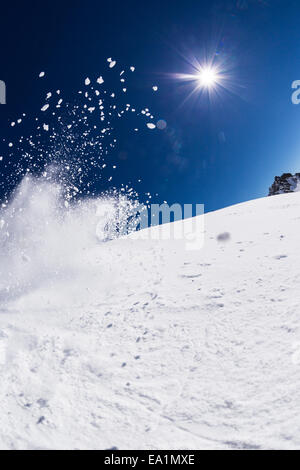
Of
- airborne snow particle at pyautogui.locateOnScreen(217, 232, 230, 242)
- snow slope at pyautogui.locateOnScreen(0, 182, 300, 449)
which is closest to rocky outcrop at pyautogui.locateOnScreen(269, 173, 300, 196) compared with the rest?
airborne snow particle at pyautogui.locateOnScreen(217, 232, 230, 242)

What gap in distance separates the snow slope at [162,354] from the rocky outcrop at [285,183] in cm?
7388

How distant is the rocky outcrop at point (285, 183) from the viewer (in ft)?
236

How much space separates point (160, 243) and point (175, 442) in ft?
23.0

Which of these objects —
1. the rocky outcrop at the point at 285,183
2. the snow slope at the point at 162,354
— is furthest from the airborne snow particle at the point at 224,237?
the rocky outcrop at the point at 285,183

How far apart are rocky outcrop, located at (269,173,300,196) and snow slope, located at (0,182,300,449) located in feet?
242

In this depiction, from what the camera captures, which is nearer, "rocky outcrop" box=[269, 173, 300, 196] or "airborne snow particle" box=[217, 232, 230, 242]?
"airborne snow particle" box=[217, 232, 230, 242]

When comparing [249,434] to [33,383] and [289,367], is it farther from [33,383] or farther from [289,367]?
[33,383]

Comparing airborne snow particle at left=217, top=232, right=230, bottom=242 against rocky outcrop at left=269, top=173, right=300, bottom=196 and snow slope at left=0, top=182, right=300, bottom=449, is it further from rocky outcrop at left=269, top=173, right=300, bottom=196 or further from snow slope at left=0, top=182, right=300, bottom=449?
rocky outcrop at left=269, top=173, right=300, bottom=196

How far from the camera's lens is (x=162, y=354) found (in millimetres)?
3553

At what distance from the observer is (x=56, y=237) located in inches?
462

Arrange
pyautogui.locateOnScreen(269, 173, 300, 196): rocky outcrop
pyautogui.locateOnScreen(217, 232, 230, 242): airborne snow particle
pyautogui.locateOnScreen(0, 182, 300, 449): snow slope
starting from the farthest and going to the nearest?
1. pyautogui.locateOnScreen(269, 173, 300, 196): rocky outcrop
2. pyautogui.locateOnScreen(217, 232, 230, 242): airborne snow particle
3. pyautogui.locateOnScreen(0, 182, 300, 449): snow slope

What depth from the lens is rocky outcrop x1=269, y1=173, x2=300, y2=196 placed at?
7191 centimetres

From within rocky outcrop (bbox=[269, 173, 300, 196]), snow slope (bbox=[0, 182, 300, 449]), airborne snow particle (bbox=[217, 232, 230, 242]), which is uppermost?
rocky outcrop (bbox=[269, 173, 300, 196])

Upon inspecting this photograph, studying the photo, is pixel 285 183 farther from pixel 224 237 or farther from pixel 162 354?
pixel 162 354
